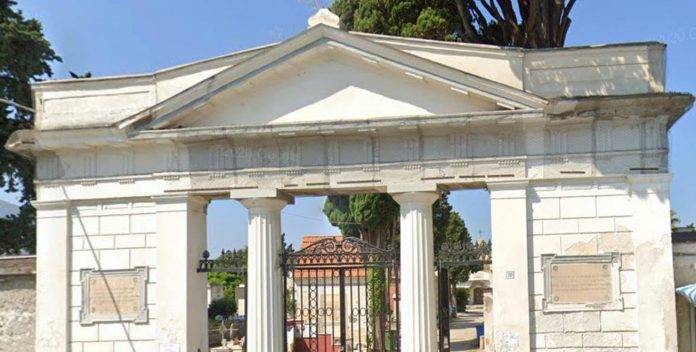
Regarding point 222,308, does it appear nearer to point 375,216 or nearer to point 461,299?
point 375,216

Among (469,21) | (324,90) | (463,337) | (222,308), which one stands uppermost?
(469,21)

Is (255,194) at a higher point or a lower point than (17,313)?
higher

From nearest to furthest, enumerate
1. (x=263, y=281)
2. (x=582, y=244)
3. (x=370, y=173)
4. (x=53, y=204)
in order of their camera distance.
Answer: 1. (x=582, y=244)
2. (x=370, y=173)
3. (x=263, y=281)
4. (x=53, y=204)

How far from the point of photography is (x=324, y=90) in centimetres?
1341

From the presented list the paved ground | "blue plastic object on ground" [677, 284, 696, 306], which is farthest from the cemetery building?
the paved ground

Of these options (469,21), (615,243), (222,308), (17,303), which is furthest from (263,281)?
(222,308)

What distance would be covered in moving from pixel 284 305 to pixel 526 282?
3.99 meters

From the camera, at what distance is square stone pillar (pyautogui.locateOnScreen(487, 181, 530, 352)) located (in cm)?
1252

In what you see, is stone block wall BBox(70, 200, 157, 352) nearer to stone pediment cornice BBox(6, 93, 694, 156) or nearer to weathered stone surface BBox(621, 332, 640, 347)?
stone pediment cornice BBox(6, 93, 694, 156)

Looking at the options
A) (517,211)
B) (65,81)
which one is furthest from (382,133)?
(65,81)

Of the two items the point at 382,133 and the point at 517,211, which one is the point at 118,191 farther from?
the point at 517,211

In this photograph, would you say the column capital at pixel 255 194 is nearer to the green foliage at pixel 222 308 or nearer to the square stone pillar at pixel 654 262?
the square stone pillar at pixel 654 262

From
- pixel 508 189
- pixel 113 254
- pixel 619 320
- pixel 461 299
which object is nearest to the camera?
pixel 619 320

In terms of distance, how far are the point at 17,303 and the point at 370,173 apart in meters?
6.55
